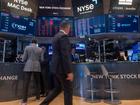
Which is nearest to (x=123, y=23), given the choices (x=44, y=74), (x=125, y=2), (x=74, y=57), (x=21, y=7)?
(x=125, y=2)

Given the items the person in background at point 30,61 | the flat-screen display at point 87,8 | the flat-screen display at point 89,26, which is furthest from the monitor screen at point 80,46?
the person in background at point 30,61

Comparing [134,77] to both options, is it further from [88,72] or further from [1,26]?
[1,26]

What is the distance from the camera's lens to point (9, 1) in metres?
6.98

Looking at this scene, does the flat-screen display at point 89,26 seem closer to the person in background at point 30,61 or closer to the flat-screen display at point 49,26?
the flat-screen display at point 49,26

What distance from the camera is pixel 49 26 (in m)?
7.90

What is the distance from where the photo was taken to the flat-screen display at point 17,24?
6906 mm

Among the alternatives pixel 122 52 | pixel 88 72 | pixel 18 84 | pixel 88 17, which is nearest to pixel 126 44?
pixel 122 52

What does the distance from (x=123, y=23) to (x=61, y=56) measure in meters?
3.53

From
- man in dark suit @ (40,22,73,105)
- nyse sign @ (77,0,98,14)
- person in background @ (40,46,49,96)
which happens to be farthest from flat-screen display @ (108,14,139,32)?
man in dark suit @ (40,22,73,105)

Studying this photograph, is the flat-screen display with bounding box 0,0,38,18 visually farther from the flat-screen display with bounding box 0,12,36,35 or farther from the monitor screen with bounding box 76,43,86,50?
the monitor screen with bounding box 76,43,86,50

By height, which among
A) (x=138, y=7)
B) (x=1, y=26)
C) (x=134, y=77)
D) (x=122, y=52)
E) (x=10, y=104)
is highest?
(x=138, y=7)

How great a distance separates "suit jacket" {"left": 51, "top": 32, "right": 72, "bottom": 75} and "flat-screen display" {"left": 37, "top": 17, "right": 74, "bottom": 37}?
350cm

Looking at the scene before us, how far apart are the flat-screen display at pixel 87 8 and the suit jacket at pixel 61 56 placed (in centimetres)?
320

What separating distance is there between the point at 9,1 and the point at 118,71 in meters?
3.12
